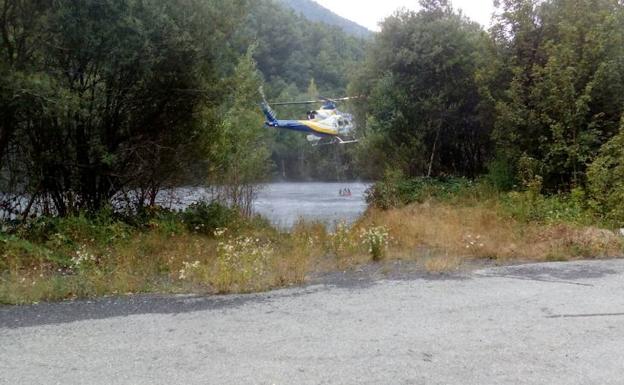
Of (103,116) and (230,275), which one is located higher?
(103,116)

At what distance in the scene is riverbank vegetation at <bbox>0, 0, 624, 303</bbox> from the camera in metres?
8.58

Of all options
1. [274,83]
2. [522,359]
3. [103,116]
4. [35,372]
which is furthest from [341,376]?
[274,83]

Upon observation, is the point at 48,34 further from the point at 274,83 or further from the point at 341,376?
the point at 274,83

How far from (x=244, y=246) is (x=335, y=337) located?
3.47 m

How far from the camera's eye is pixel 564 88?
44.6 feet

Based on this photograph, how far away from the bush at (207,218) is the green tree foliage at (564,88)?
27.3 feet

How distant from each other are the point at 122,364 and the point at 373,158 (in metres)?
19.3

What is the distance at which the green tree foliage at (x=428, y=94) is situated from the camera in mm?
19531

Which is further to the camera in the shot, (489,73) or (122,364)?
(489,73)

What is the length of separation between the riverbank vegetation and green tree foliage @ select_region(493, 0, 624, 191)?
0.17 ft

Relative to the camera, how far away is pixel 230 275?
688 cm

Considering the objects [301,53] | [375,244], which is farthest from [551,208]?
[301,53]

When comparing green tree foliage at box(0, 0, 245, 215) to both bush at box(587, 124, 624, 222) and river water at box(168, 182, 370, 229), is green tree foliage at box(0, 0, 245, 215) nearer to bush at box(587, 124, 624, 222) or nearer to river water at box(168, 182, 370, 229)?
river water at box(168, 182, 370, 229)

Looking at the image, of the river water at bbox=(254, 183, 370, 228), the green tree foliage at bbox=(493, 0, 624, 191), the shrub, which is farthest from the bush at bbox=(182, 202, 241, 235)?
the green tree foliage at bbox=(493, 0, 624, 191)
